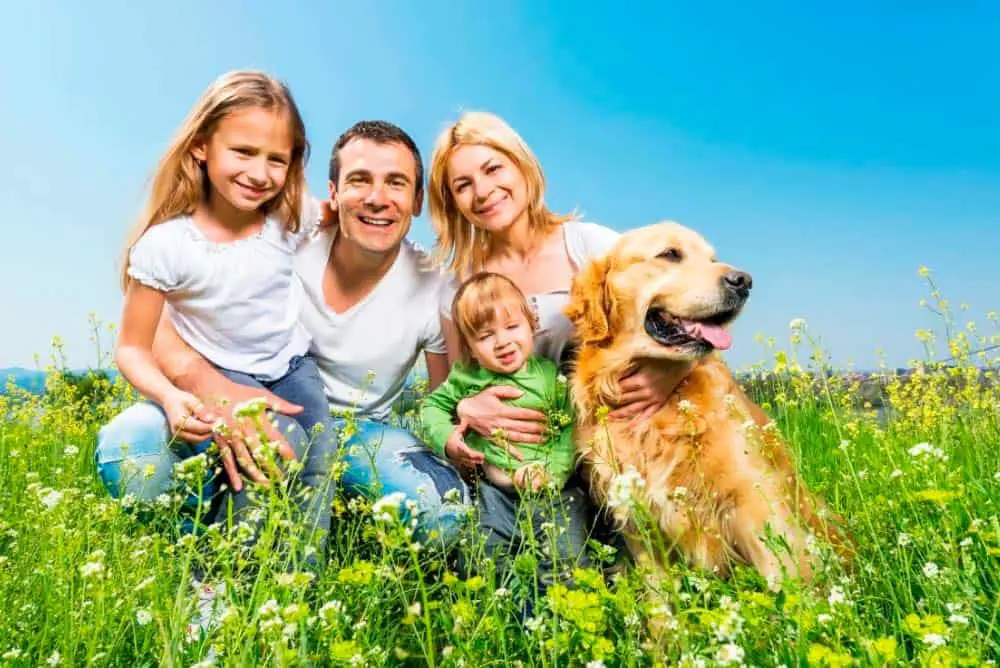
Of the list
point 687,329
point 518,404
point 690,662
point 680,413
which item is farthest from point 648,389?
point 690,662

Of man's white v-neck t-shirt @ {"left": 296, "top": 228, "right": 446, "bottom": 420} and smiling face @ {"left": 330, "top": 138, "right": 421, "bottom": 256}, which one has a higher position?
smiling face @ {"left": 330, "top": 138, "right": 421, "bottom": 256}

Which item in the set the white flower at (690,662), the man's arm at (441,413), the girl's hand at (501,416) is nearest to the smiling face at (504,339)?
the girl's hand at (501,416)

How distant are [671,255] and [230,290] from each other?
217 centimetres

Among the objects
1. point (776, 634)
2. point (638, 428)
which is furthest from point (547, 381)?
point (776, 634)

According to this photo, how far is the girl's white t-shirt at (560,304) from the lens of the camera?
4.20m

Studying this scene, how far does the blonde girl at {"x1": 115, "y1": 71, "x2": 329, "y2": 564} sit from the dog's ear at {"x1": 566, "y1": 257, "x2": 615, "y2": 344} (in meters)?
1.37

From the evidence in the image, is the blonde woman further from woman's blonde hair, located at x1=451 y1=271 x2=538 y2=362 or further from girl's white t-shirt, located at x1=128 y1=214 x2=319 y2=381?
girl's white t-shirt, located at x1=128 y1=214 x2=319 y2=381

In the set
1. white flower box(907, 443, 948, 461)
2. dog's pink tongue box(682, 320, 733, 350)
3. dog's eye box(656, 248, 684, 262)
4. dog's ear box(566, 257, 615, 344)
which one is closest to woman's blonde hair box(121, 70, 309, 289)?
dog's ear box(566, 257, 615, 344)

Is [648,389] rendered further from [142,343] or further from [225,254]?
[142,343]

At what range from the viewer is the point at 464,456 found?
3695 mm

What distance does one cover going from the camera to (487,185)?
4262mm

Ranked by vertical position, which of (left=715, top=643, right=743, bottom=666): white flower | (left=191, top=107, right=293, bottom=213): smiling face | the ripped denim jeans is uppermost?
(left=191, top=107, right=293, bottom=213): smiling face

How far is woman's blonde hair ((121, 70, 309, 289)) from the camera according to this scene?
150 inches

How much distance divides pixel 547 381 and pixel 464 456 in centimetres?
56
